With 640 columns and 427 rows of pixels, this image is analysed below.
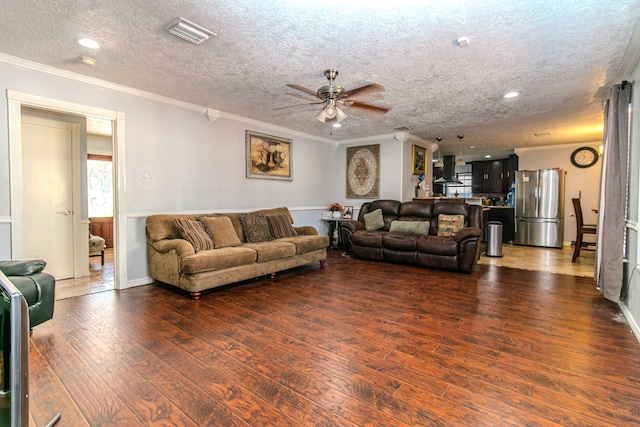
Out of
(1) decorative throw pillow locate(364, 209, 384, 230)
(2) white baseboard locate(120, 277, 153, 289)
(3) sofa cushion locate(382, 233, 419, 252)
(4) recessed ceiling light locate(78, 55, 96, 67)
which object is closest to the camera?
(4) recessed ceiling light locate(78, 55, 96, 67)

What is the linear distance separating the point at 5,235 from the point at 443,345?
13.5 ft

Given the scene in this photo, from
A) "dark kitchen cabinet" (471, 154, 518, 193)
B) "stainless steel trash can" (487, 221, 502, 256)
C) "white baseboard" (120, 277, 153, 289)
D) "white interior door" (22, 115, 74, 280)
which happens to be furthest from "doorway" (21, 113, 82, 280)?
"dark kitchen cabinet" (471, 154, 518, 193)

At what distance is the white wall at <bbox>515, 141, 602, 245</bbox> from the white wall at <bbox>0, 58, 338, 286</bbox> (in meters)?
6.43

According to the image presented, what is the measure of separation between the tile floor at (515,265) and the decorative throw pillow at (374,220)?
1.87 m

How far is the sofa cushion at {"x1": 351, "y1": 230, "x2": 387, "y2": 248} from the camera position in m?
5.50

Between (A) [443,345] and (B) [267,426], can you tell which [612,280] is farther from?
(B) [267,426]

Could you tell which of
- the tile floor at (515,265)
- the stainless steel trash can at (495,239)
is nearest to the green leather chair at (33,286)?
the tile floor at (515,265)

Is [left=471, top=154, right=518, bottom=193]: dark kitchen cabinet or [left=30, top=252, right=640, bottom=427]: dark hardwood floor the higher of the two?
[left=471, top=154, right=518, bottom=193]: dark kitchen cabinet

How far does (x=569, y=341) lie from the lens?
2.48 metres

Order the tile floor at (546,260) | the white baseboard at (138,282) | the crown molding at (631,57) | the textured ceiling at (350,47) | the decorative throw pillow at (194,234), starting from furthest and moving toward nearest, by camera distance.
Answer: the tile floor at (546,260)
the white baseboard at (138,282)
the decorative throw pillow at (194,234)
the crown molding at (631,57)
the textured ceiling at (350,47)

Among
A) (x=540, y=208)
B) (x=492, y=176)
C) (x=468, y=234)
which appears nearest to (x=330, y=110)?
(x=468, y=234)

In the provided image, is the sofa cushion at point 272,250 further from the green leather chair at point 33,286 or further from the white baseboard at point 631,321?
the white baseboard at point 631,321

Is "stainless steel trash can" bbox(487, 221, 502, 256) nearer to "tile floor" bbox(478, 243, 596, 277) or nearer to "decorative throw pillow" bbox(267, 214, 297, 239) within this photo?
"tile floor" bbox(478, 243, 596, 277)

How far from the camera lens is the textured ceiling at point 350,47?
224 centimetres
